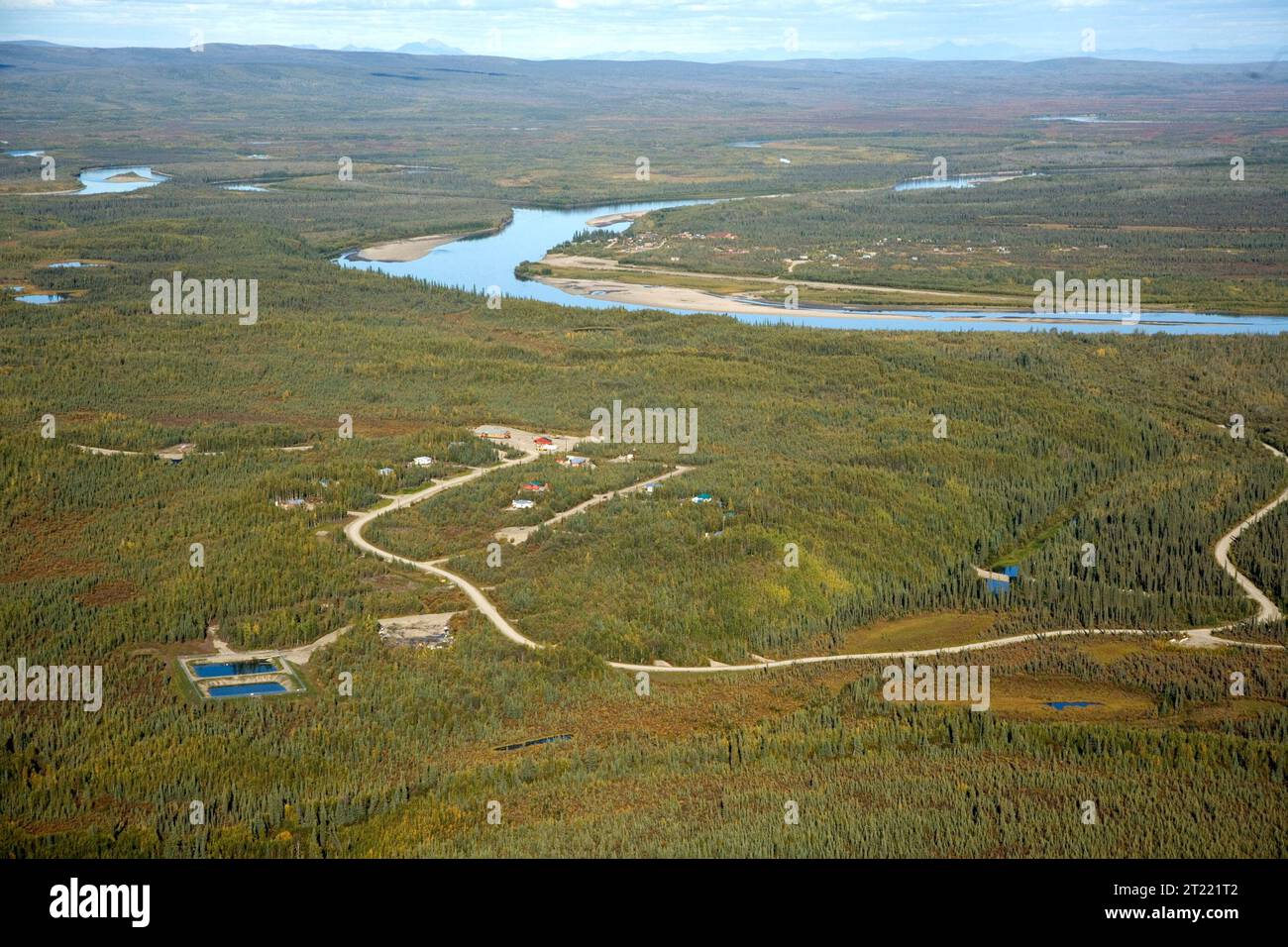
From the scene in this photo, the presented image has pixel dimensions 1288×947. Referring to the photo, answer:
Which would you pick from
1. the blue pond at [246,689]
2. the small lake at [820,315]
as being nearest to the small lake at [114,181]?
the small lake at [820,315]

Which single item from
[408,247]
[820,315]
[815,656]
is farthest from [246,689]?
[408,247]

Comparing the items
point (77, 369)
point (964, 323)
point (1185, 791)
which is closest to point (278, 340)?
point (77, 369)

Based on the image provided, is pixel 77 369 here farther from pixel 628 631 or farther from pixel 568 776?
pixel 568 776

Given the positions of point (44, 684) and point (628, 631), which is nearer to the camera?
point (44, 684)

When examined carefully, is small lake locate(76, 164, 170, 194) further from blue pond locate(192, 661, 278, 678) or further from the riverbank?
blue pond locate(192, 661, 278, 678)

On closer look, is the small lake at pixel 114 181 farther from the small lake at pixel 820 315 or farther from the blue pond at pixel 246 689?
the blue pond at pixel 246 689

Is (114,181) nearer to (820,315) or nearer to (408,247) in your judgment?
(408,247)
